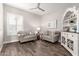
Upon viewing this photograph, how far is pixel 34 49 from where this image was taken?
1385 millimetres

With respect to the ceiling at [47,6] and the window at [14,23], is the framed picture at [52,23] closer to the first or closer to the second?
the ceiling at [47,6]

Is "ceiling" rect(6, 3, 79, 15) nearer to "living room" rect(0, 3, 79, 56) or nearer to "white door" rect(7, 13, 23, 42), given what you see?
"living room" rect(0, 3, 79, 56)

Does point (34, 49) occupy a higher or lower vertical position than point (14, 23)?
lower

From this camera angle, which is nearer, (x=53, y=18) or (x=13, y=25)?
(x=13, y=25)

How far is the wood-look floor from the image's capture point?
1256mm

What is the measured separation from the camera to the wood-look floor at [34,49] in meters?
1.26

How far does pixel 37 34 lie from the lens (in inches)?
54.6

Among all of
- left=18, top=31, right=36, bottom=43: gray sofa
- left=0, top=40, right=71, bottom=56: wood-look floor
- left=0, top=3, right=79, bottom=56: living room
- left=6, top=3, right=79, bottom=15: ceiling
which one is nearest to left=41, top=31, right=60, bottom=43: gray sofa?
left=0, top=3, right=79, bottom=56: living room

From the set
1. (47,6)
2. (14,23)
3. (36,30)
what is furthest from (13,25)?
(47,6)

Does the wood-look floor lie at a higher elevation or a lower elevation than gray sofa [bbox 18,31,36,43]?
lower

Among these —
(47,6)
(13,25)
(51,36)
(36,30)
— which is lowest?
(51,36)

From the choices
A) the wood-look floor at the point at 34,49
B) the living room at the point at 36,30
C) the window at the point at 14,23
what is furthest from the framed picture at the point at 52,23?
the window at the point at 14,23

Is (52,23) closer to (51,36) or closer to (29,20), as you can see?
(51,36)

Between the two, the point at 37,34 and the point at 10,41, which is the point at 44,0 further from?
the point at 10,41
